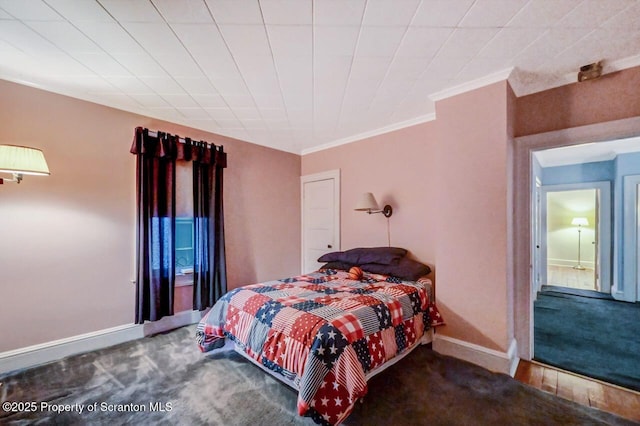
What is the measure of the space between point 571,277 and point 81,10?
8.78 metres

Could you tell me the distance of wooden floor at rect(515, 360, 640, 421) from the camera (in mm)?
1740

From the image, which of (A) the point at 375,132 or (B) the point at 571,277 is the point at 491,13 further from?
(B) the point at 571,277

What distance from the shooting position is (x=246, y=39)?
1717 millimetres

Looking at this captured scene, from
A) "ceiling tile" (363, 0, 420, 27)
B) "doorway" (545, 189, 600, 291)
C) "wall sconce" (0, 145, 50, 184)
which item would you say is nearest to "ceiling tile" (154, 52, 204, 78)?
"wall sconce" (0, 145, 50, 184)

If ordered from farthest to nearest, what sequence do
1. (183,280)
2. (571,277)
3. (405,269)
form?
(571,277)
(183,280)
(405,269)

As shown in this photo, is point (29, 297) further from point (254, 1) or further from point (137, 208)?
point (254, 1)

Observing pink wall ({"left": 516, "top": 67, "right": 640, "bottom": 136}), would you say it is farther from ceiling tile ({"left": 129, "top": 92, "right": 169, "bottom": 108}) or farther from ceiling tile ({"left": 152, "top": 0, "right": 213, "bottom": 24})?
ceiling tile ({"left": 129, "top": 92, "right": 169, "bottom": 108})

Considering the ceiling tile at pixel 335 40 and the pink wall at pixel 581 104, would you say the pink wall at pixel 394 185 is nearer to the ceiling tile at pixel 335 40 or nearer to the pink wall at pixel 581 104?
the pink wall at pixel 581 104

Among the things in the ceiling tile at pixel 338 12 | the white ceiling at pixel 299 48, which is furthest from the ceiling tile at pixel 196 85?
the ceiling tile at pixel 338 12

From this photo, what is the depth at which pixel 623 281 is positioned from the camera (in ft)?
13.3

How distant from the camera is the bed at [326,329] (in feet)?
4.94

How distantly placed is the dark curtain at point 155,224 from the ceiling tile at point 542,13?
3.28 metres

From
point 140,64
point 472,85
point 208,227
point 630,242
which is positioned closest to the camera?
point 140,64

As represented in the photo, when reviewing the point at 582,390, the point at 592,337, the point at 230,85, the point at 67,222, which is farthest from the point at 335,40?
the point at 592,337
